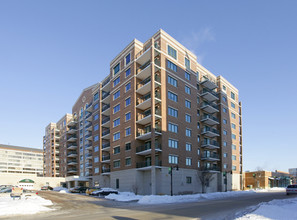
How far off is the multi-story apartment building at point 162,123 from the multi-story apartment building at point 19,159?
5124 inches

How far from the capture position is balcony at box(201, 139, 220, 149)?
174 ft

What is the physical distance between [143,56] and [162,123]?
12275 mm

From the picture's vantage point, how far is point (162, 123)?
42188mm

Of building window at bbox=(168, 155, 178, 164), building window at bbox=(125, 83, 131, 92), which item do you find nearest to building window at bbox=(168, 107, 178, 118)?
building window at bbox=(168, 155, 178, 164)

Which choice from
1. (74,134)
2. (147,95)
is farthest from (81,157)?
(147,95)

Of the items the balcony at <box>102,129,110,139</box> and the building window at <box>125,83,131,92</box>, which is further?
the balcony at <box>102,129,110,139</box>

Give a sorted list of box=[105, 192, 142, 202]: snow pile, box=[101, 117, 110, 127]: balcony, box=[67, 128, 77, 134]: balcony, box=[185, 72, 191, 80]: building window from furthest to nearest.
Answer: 1. box=[67, 128, 77, 134]: balcony
2. box=[101, 117, 110, 127]: balcony
3. box=[185, 72, 191, 80]: building window
4. box=[105, 192, 142, 202]: snow pile

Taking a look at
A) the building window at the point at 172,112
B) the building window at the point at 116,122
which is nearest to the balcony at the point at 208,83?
the building window at the point at 172,112

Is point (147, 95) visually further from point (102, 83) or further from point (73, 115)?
point (73, 115)

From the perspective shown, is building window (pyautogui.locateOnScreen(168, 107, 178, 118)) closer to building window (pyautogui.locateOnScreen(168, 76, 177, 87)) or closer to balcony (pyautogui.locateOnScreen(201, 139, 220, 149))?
building window (pyautogui.locateOnScreen(168, 76, 177, 87))

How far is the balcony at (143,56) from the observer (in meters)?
44.3

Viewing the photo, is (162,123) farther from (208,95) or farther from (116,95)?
(208,95)

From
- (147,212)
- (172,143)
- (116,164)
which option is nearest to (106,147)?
(116,164)

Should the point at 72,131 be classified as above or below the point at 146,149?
above
